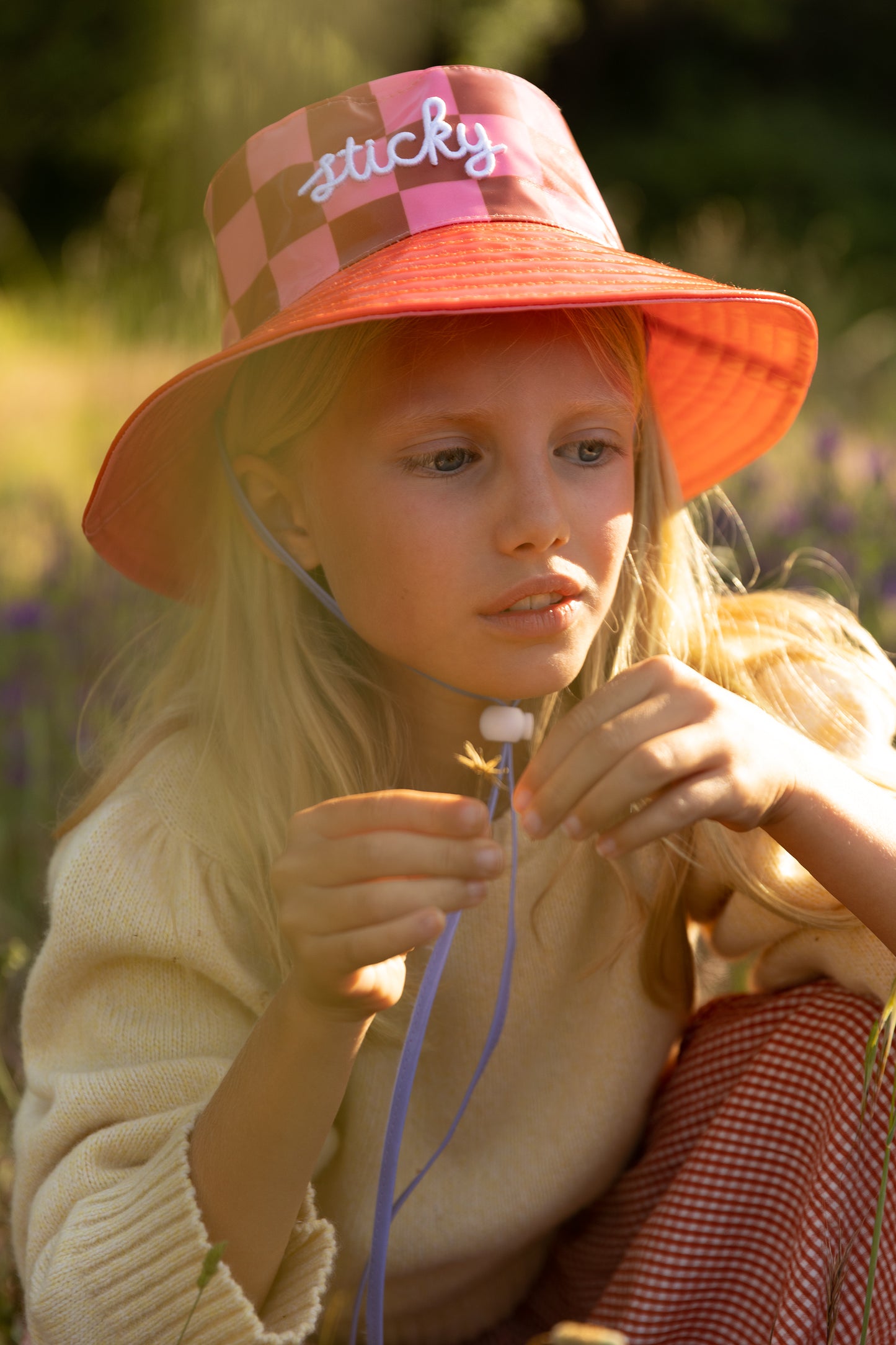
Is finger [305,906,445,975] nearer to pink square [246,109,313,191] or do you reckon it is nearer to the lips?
the lips

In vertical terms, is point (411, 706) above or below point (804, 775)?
above

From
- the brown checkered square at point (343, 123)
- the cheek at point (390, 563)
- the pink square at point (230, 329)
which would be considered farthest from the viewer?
the pink square at point (230, 329)

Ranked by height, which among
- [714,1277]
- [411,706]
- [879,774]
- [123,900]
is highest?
[411,706]

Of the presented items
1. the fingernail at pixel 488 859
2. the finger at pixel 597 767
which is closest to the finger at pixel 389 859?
the fingernail at pixel 488 859

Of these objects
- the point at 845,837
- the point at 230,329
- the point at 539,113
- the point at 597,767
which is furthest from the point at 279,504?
the point at 845,837

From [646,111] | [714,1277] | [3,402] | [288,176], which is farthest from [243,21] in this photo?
[714,1277]

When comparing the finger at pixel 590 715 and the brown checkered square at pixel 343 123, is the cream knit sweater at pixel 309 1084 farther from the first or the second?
the brown checkered square at pixel 343 123

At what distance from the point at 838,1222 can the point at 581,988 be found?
1.42ft

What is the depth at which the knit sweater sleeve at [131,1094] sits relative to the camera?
52.3 inches

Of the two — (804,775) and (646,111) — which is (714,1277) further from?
(646,111)

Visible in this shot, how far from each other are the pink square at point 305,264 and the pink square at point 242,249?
0.05 m

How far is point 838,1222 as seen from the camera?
4.86 ft

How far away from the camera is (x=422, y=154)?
→ 4.52ft

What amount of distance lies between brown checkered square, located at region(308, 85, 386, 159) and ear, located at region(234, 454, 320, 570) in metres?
0.35
